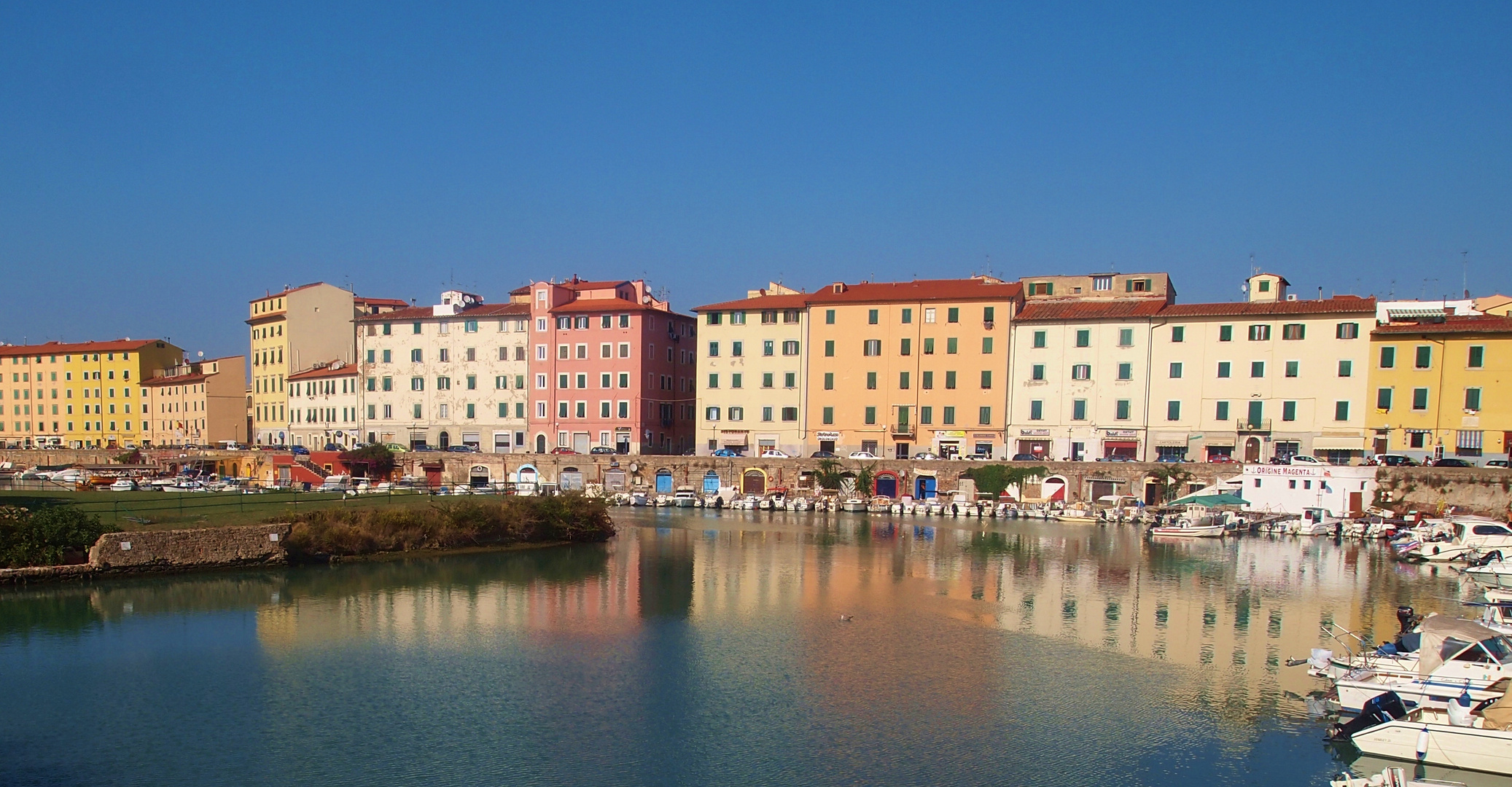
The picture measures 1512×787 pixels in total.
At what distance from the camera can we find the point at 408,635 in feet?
80.0

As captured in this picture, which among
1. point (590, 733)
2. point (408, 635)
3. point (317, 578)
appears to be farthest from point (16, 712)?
point (317, 578)

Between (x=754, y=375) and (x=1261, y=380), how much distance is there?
31000 millimetres

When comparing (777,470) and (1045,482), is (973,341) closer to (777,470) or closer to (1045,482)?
(1045,482)

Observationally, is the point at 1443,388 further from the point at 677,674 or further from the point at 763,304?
the point at 677,674

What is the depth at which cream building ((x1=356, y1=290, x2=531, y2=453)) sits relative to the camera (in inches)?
2869

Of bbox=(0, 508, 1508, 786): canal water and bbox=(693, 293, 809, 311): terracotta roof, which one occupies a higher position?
bbox=(693, 293, 809, 311): terracotta roof

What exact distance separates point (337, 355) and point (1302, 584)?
255ft

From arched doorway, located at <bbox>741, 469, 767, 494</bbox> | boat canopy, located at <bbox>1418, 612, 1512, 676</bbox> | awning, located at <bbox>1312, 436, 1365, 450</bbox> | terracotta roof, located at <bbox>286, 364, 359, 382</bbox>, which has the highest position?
terracotta roof, located at <bbox>286, 364, 359, 382</bbox>

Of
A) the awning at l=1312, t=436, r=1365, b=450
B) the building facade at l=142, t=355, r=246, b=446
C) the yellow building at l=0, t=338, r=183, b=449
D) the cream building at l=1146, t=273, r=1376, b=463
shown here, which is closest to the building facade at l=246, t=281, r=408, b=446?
the building facade at l=142, t=355, r=246, b=446

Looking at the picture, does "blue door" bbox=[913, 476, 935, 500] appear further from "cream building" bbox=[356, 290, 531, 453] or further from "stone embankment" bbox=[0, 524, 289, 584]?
"stone embankment" bbox=[0, 524, 289, 584]

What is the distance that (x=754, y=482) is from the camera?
212ft

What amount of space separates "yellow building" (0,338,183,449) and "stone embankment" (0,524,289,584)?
251 ft

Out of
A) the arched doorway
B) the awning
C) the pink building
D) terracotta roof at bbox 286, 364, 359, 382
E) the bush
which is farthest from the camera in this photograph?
terracotta roof at bbox 286, 364, 359, 382

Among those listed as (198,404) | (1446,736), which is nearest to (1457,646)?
(1446,736)
